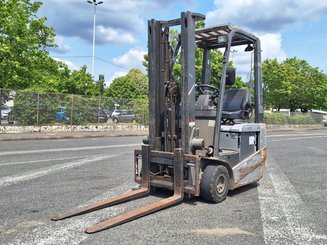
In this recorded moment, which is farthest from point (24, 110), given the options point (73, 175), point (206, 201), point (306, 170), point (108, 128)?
point (206, 201)

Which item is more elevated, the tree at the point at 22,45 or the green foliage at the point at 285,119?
the tree at the point at 22,45

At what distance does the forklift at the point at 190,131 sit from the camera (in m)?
6.45

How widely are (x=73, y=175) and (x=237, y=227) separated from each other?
5193mm

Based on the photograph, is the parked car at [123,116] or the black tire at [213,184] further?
the parked car at [123,116]

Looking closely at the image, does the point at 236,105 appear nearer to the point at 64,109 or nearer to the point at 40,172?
the point at 40,172

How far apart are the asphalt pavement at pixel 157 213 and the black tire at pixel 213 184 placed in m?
0.14

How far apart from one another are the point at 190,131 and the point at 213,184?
38.1 inches

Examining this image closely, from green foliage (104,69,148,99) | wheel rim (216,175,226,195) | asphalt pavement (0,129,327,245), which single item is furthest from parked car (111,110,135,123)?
green foliage (104,69,148,99)

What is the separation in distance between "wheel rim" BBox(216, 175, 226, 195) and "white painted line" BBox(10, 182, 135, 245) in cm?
170

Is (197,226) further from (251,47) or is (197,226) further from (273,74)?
(273,74)

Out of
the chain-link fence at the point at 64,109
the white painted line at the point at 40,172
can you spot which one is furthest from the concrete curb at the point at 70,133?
the white painted line at the point at 40,172

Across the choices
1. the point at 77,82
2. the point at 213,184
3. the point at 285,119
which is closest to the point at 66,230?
the point at 213,184

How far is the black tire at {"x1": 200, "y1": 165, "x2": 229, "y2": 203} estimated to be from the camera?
6469 mm

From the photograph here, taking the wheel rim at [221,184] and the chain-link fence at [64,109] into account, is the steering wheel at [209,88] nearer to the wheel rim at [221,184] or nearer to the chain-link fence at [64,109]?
the wheel rim at [221,184]
